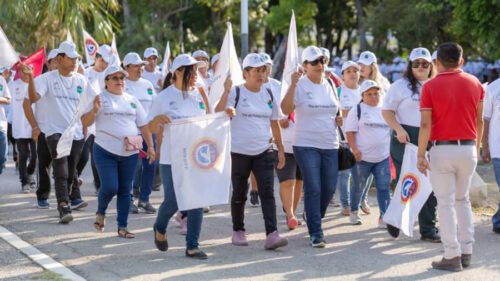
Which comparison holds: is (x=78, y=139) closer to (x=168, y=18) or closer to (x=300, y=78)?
(x=300, y=78)

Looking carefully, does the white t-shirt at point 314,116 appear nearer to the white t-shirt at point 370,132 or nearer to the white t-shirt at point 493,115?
the white t-shirt at point 370,132

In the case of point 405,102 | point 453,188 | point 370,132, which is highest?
point 405,102

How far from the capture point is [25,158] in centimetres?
1366

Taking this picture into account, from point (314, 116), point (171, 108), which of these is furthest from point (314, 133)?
point (171, 108)

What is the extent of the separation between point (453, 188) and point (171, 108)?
2529 mm

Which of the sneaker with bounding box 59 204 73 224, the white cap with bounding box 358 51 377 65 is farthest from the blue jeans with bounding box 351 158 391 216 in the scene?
the sneaker with bounding box 59 204 73 224

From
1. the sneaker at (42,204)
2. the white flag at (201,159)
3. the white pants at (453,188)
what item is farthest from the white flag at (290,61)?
the sneaker at (42,204)

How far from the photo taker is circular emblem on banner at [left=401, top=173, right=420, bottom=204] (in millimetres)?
9047

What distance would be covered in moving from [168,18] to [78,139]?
28.3 meters

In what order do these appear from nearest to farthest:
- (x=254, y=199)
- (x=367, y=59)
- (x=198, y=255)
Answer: (x=198, y=255) < (x=367, y=59) < (x=254, y=199)

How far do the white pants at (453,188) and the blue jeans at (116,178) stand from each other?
127 inches

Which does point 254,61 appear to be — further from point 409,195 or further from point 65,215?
point 65,215

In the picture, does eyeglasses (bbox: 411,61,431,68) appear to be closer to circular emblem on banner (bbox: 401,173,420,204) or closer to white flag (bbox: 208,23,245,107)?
circular emblem on banner (bbox: 401,173,420,204)

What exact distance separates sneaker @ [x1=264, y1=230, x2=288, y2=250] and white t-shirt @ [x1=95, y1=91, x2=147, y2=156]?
180 cm
